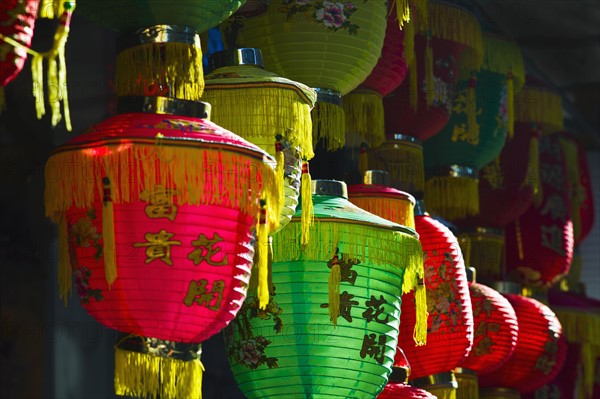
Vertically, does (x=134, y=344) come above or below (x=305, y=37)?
below

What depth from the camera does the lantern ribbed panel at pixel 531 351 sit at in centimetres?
601

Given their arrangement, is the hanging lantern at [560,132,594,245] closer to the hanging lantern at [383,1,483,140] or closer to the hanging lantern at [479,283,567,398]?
the hanging lantern at [479,283,567,398]

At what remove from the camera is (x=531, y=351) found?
6020 mm

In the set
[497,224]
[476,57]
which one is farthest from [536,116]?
[476,57]

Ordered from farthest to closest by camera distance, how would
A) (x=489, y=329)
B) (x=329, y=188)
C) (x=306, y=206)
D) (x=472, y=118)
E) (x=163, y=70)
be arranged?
(x=472, y=118)
(x=489, y=329)
(x=329, y=188)
(x=306, y=206)
(x=163, y=70)

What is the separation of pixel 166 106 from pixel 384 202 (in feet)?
3.95

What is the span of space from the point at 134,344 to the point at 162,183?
366 millimetres

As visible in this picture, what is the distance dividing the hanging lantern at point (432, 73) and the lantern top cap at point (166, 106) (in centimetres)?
176

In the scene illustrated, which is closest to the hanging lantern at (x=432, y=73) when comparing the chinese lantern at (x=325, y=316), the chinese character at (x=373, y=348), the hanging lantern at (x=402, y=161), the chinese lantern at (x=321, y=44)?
the hanging lantern at (x=402, y=161)

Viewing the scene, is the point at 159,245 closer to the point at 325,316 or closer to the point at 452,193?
the point at 325,316

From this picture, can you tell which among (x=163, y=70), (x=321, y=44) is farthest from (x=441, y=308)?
(x=163, y=70)

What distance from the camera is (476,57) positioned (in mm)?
5715

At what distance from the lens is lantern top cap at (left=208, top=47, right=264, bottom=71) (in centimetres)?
397

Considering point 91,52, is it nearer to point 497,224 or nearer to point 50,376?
point 50,376
